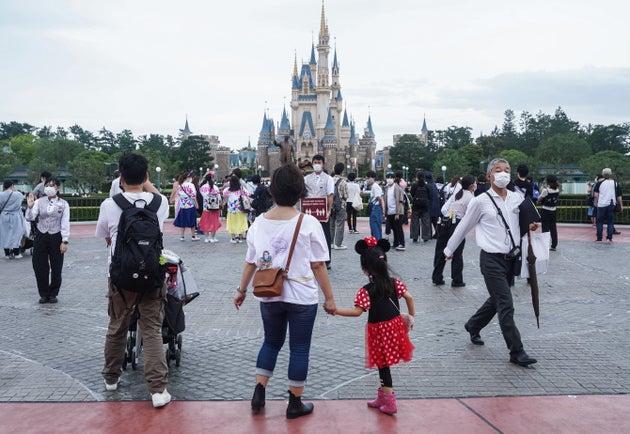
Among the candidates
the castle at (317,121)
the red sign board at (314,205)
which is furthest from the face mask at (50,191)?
the castle at (317,121)

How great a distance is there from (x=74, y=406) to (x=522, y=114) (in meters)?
117

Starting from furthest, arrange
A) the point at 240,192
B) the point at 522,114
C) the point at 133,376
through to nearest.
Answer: the point at 522,114
the point at 240,192
the point at 133,376

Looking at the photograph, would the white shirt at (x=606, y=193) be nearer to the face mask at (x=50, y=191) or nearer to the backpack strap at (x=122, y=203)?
the face mask at (x=50, y=191)

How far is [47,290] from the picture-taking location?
8.12 m

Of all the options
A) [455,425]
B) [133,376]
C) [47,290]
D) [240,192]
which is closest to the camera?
[455,425]

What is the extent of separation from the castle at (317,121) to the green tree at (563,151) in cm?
5123

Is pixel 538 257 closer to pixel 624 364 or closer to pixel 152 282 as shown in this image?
pixel 624 364

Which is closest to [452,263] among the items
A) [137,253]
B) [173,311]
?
[173,311]

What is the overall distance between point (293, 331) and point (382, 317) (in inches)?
26.4

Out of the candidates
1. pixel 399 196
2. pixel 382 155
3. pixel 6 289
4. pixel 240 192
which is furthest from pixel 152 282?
pixel 382 155

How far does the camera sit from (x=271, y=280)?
12.9 ft

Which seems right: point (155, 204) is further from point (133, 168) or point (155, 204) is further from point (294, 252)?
point (294, 252)

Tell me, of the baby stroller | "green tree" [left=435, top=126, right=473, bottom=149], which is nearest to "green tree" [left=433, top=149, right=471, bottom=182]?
"green tree" [left=435, top=126, right=473, bottom=149]

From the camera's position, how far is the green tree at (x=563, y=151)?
210 feet
